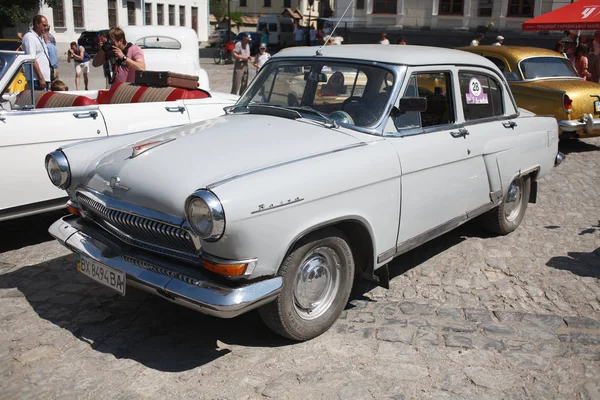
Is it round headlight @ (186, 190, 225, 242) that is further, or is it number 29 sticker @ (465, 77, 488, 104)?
number 29 sticker @ (465, 77, 488, 104)

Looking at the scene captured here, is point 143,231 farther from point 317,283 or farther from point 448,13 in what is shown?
point 448,13

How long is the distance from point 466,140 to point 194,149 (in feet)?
6.99

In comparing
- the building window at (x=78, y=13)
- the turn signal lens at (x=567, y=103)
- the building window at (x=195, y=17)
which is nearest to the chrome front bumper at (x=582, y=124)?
the turn signal lens at (x=567, y=103)

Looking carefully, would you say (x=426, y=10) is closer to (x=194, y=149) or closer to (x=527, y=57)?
(x=527, y=57)

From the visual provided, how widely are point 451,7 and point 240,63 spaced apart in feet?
72.3

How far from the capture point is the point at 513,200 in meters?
6.09

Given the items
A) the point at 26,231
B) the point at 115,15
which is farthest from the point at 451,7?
the point at 26,231

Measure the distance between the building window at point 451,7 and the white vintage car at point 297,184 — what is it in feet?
102

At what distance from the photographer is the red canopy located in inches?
529

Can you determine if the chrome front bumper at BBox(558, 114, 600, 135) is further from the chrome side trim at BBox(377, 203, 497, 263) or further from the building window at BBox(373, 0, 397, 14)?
the building window at BBox(373, 0, 397, 14)

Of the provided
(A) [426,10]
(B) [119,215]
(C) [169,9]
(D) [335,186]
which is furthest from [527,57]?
(C) [169,9]

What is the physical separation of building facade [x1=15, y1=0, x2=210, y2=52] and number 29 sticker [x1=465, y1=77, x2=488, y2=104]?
107 ft

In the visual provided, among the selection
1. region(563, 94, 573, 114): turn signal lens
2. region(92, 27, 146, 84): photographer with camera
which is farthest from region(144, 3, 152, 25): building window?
region(563, 94, 573, 114): turn signal lens

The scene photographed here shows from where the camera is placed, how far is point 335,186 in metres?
3.69
